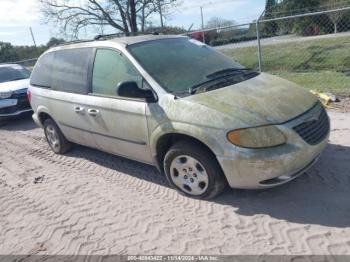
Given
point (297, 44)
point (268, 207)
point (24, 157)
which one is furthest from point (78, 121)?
point (297, 44)

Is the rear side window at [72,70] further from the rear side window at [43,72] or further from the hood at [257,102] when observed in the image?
the hood at [257,102]

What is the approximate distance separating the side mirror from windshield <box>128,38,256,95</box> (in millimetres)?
197

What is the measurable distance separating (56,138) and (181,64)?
2.90 m

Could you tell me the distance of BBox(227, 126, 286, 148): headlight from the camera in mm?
3506

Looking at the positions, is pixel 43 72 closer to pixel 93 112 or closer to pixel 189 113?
pixel 93 112

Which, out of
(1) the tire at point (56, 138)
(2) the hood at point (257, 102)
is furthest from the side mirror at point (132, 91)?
(1) the tire at point (56, 138)

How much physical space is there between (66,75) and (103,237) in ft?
9.07

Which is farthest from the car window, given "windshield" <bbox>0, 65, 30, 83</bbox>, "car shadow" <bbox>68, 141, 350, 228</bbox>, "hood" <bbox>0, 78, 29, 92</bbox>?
"windshield" <bbox>0, 65, 30, 83</bbox>

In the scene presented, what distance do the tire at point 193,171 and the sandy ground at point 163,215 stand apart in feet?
0.48

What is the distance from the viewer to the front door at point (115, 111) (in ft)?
14.3

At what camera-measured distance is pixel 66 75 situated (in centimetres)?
545

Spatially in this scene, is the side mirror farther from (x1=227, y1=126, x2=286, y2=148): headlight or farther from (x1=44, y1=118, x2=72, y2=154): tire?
(x1=44, y1=118, x2=72, y2=154): tire

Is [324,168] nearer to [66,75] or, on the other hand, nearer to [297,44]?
[66,75]

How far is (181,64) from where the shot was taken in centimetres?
452
